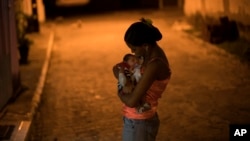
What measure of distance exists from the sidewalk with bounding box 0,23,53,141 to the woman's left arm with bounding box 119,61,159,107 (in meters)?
2.90

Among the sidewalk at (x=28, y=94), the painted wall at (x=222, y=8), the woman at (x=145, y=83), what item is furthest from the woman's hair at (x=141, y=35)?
the painted wall at (x=222, y=8)

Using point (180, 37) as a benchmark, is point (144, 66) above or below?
above

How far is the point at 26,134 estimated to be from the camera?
646 centimetres

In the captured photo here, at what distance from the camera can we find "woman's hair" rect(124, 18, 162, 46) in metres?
3.73

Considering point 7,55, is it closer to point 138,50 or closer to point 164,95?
point 164,95

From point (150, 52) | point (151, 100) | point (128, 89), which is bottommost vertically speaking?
point (151, 100)

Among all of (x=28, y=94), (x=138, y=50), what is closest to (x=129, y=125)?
(x=138, y=50)

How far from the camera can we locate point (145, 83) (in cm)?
371

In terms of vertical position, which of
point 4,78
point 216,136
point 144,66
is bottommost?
point 216,136

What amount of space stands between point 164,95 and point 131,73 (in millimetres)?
5101

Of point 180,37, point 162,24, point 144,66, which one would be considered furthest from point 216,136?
point 162,24

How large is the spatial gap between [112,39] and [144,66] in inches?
491

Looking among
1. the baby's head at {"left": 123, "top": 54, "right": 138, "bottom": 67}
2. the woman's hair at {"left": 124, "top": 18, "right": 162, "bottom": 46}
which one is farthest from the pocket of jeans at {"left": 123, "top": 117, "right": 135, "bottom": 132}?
the woman's hair at {"left": 124, "top": 18, "right": 162, "bottom": 46}

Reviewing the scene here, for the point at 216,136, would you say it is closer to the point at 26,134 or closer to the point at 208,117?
the point at 208,117
